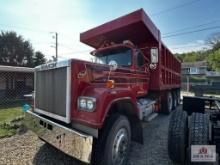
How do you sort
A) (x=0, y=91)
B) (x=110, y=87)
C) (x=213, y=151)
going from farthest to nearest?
(x=0, y=91)
(x=110, y=87)
(x=213, y=151)

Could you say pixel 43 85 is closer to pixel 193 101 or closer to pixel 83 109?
pixel 83 109

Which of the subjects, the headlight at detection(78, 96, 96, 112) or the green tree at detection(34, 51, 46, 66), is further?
the green tree at detection(34, 51, 46, 66)

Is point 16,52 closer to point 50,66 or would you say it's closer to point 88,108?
point 50,66

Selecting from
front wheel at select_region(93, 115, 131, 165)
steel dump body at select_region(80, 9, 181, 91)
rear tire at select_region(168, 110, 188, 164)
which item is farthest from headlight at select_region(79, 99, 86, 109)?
steel dump body at select_region(80, 9, 181, 91)

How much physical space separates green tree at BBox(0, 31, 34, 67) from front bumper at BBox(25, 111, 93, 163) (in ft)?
91.2

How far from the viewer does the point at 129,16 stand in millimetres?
4680

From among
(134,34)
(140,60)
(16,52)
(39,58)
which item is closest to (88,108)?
(140,60)

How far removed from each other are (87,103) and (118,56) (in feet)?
7.86

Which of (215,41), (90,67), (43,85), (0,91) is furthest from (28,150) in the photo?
(215,41)

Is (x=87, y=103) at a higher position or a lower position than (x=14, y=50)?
lower

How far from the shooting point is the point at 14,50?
1144 inches

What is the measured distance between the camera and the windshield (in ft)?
15.0

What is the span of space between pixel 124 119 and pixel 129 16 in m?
2.88

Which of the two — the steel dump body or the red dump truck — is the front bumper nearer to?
the red dump truck
